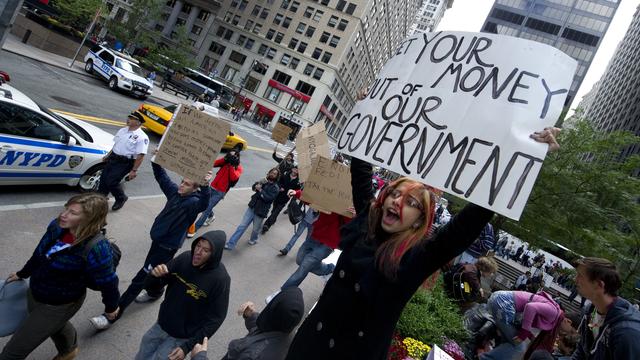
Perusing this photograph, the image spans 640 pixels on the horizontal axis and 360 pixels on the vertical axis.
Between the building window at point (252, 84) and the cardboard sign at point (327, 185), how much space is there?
58134 mm

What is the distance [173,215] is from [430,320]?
3806mm

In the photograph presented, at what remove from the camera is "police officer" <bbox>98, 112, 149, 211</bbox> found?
694cm

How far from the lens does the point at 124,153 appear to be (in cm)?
698

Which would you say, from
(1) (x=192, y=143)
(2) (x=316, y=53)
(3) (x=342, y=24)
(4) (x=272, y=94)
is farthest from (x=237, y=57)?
(1) (x=192, y=143)

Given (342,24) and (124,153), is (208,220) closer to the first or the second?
(124,153)

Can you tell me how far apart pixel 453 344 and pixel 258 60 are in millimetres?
59814

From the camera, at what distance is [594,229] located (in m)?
9.87

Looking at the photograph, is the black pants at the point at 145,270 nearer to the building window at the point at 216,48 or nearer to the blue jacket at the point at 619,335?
the blue jacket at the point at 619,335

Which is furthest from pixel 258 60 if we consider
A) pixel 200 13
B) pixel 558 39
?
pixel 558 39

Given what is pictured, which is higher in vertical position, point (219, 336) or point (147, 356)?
point (147, 356)

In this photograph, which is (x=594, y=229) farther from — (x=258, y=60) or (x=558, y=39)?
(x=558, y=39)

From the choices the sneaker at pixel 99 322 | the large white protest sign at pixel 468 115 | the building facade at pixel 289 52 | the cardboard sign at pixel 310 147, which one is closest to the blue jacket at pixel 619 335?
the large white protest sign at pixel 468 115

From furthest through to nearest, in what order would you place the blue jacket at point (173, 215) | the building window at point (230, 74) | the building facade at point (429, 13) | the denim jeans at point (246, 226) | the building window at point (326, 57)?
the building facade at point (429, 13)
the building window at point (230, 74)
the building window at point (326, 57)
the denim jeans at point (246, 226)
the blue jacket at point (173, 215)

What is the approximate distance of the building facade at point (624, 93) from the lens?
69.4 meters
